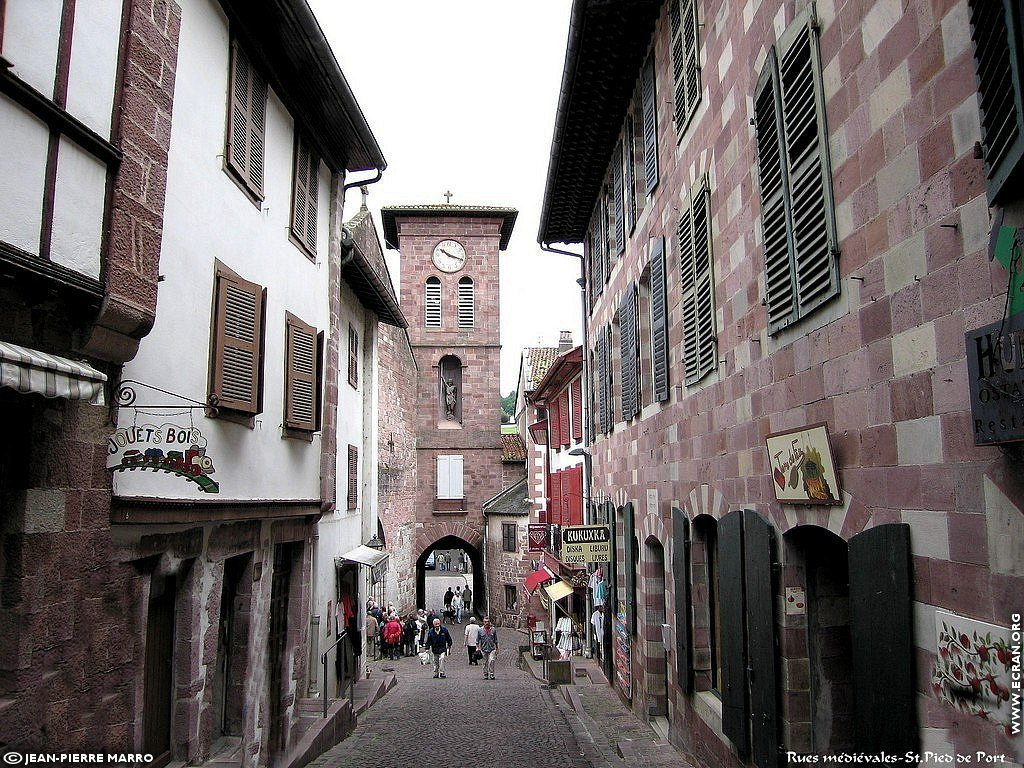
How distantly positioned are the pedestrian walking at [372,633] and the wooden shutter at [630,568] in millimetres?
11145

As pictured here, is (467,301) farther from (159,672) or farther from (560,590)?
(159,672)

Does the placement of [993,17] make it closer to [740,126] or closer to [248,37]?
[740,126]

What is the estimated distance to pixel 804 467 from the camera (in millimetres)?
5355

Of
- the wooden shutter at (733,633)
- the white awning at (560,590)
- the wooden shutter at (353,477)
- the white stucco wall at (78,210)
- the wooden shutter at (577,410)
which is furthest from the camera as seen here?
the white awning at (560,590)

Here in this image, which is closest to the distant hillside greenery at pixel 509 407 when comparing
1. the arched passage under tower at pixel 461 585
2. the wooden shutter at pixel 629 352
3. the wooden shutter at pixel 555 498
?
the arched passage under tower at pixel 461 585

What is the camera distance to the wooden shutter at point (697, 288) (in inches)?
304

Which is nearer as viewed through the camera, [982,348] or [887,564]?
[982,348]

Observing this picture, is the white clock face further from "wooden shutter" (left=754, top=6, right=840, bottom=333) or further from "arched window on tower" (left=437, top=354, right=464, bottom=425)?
"wooden shutter" (left=754, top=6, right=840, bottom=333)

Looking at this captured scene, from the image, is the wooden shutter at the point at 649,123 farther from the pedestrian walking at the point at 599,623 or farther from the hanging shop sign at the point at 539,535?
the hanging shop sign at the point at 539,535

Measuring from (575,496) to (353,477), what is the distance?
5.70 meters

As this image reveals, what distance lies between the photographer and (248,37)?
27.9 feet

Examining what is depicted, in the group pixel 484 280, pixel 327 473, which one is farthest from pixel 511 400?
pixel 327 473

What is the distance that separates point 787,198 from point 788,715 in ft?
11.7

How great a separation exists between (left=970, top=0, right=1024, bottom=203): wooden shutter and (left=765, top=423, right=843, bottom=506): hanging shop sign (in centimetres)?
211
